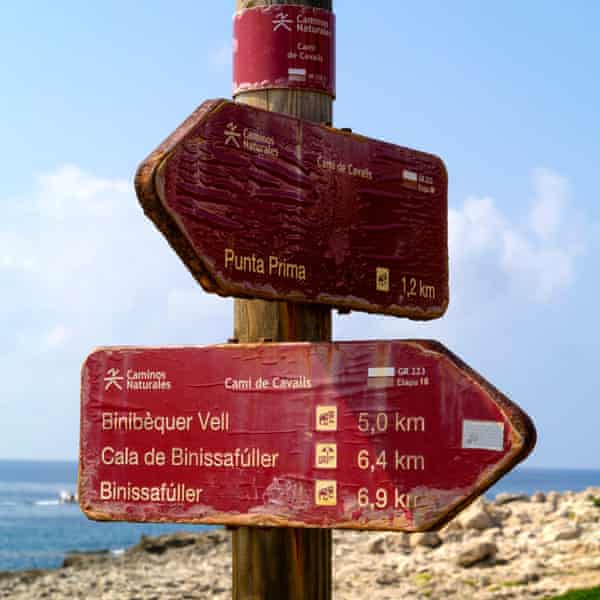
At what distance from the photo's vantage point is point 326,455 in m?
4.09

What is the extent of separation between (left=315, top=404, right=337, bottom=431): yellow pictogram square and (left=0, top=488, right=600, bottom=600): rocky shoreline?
10.9 meters

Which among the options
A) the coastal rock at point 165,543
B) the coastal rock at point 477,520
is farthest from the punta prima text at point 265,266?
the coastal rock at point 165,543

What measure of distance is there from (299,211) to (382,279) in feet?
1.75

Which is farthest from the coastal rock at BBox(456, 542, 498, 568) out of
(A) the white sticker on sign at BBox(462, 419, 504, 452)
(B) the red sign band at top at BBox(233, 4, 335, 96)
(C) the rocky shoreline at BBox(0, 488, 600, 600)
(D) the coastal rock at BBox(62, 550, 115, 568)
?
(D) the coastal rock at BBox(62, 550, 115, 568)

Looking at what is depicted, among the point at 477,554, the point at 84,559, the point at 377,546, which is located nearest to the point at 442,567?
the point at 477,554

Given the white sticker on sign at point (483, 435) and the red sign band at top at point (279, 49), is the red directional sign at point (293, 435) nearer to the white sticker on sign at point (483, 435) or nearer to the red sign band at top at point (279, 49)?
the white sticker on sign at point (483, 435)

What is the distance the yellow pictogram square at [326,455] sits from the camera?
13.4 feet

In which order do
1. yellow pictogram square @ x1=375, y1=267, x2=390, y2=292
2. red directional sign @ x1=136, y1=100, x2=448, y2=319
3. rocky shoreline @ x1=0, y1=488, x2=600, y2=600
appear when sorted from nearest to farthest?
red directional sign @ x1=136, y1=100, x2=448, y2=319 → yellow pictogram square @ x1=375, y1=267, x2=390, y2=292 → rocky shoreline @ x1=0, y1=488, x2=600, y2=600

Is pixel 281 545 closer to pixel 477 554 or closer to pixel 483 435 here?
pixel 483 435

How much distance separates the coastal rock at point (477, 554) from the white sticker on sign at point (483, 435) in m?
14.1

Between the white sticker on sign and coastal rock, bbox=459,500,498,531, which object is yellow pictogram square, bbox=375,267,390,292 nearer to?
the white sticker on sign

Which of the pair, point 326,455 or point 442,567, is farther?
point 442,567

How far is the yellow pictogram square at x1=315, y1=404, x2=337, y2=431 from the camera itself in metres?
4.09

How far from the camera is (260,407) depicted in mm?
4203
